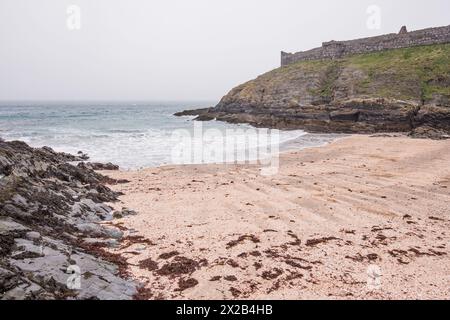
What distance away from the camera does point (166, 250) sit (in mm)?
9992

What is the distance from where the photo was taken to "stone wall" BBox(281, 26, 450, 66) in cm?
5469

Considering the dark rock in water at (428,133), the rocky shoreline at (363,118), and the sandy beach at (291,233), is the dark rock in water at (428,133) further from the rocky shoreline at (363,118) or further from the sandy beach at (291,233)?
the sandy beach at (291,233)

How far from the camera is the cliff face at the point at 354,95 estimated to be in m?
40.1

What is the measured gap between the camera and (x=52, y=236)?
9.34 metres

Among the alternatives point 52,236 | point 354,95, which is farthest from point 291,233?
point 354,95

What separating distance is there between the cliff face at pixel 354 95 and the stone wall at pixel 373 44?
6.95 feet

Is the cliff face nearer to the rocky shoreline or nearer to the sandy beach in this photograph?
the rocky shoreline

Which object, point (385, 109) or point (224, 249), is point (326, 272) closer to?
point (224, 249)

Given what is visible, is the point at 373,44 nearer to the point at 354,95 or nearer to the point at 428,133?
the point at 354,95

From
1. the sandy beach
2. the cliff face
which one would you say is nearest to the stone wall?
the cliff face

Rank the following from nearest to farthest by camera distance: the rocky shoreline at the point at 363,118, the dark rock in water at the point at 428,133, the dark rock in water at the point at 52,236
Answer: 1. the dark rock in water at the point at 52,236
2. the dark rock in water at the point at 428,133
3. the rocky shoreline at the point at 363,118

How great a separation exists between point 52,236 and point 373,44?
65339mm

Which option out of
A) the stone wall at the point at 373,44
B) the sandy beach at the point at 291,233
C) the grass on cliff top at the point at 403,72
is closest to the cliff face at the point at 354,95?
the grass on cliff top at the point at 403,72
